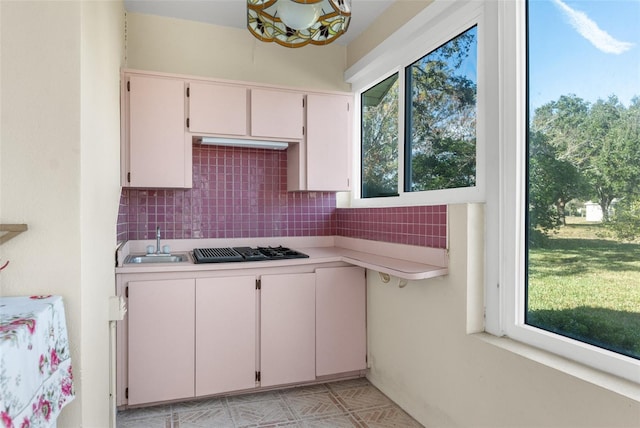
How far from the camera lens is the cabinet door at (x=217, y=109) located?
9.04ft

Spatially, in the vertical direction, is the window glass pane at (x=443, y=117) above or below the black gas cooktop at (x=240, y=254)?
above

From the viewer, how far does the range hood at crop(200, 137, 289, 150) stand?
2.88m

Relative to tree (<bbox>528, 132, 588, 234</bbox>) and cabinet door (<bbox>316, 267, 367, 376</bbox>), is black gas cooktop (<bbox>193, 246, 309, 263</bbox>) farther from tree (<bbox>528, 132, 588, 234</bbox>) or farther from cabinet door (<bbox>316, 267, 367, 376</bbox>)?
tree (<bbox>528, 132, 588, 234</bbox>)

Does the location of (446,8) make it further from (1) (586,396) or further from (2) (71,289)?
(2) (71,289)

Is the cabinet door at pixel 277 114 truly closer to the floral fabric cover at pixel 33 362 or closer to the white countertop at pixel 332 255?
the white countertop at pixel 332 255

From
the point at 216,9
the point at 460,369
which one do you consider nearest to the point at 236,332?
the point at 460,369

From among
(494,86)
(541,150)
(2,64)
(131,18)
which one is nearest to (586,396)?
(541,150)

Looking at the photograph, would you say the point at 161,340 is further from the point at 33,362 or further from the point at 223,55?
the point at 223,55

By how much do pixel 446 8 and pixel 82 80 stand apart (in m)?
1.90

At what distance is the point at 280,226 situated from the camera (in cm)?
335

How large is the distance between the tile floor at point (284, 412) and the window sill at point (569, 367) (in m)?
0.83

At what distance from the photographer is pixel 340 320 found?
285 centimetres

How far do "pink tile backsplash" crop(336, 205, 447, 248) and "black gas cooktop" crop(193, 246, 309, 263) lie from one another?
1.90 feet

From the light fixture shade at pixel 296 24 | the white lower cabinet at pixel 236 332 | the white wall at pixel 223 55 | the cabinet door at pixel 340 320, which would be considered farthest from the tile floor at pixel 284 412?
the white wall at pixel 223 55
